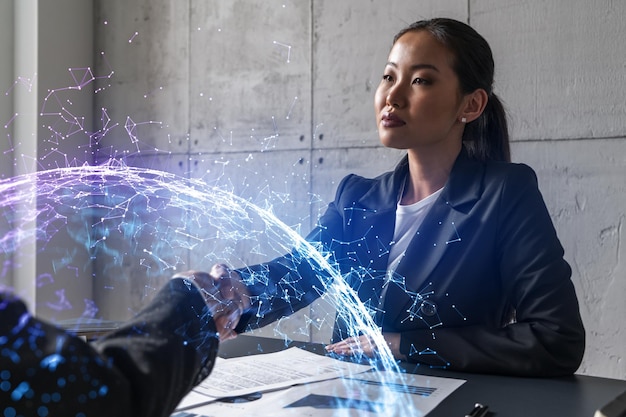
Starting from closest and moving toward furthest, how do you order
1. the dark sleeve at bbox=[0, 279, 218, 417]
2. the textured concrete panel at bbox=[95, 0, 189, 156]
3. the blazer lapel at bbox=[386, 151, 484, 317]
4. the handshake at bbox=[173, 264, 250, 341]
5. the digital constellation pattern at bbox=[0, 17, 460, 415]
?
1. the dark sleeve at bbox=[0, 279, 218, 417]
2. the handshake at bbox=[173, 264, 250, 341]
3. the blazer lapel at bbox=[386, 151, 484, 317]
4. the digital constellation pattern at bbox=[0, 17, 460, 415]
5. the textured concrete panel at bbox=[95, 0, 189, 156]

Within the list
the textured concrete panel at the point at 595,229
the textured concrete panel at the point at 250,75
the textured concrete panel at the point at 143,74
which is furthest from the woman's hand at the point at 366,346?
the textured concrete panel at the point at 143,74

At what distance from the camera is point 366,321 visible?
76.8 inches

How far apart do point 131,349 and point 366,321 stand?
51.9 inches

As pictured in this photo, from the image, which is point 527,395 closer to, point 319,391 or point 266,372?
point 319,391

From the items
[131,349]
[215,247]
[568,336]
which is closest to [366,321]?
[568,336]

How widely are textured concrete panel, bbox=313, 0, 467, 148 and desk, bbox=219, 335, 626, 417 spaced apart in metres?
2.20

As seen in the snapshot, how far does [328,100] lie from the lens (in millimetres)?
3654

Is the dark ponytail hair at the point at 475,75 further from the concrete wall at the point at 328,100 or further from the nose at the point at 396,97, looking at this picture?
the concrete wall at the point at 328,100

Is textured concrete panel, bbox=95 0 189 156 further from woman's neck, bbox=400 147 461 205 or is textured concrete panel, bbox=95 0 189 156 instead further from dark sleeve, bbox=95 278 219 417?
dark sleeve, bbox=95 278 219 417

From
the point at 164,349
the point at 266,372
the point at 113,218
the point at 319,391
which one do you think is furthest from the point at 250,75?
the point at 164,349

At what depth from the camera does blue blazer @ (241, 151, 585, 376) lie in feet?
5.12

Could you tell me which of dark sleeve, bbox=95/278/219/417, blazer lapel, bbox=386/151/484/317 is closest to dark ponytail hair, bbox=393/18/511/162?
blazer lapel, bbox=386/151/484/317

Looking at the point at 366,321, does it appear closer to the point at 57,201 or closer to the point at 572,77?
the point at 572,77

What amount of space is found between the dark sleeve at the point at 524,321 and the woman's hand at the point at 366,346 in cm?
2
